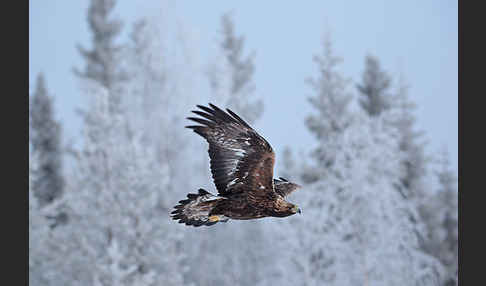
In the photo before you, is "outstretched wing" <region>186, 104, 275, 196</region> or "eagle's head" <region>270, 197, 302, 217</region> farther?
"outstretched wing" <region>186, 104, 275, 196</region>

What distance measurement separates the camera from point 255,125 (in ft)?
78.3

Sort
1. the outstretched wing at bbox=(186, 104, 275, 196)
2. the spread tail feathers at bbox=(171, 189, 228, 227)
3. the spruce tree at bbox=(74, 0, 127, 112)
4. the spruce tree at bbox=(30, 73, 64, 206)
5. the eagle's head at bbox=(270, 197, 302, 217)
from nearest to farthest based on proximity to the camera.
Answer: the eagle's head at bbox=(270, 197, 302, 217) < the outstretched wing at bbox=(186, 104, 275, 196) < the spread tail feathers at bbox=(171, 189, 228, 227) < the spruce tree at bbox=(30, 73, 64, 206) < the spruce tree at bbox=(74, 0, 127, 112)

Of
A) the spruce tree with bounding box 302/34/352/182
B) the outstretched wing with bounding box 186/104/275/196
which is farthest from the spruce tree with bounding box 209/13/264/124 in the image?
the outstretched wing with bounding box 186/104/275/196

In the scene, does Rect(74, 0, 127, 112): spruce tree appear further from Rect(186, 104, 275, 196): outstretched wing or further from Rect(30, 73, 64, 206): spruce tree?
Rect(186, 104, 275, 196): outstretched wing

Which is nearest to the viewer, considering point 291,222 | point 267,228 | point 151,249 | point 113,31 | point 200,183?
point 151,249

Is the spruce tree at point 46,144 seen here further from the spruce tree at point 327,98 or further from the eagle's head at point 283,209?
the eagle's head at point 283,209

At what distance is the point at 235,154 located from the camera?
6.97 meters

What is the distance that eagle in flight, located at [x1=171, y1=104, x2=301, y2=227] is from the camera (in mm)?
6684

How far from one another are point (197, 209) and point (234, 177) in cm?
50

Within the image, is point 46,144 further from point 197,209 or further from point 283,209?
point 283,209

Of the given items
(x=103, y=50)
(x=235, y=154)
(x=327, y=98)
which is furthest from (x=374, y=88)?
(x=235, y=154)

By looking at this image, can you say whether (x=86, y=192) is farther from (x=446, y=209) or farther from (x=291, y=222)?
(x=446, y=209)

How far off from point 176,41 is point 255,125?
5.26 m

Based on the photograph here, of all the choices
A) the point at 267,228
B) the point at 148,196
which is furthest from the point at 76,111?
the point at 148,196
